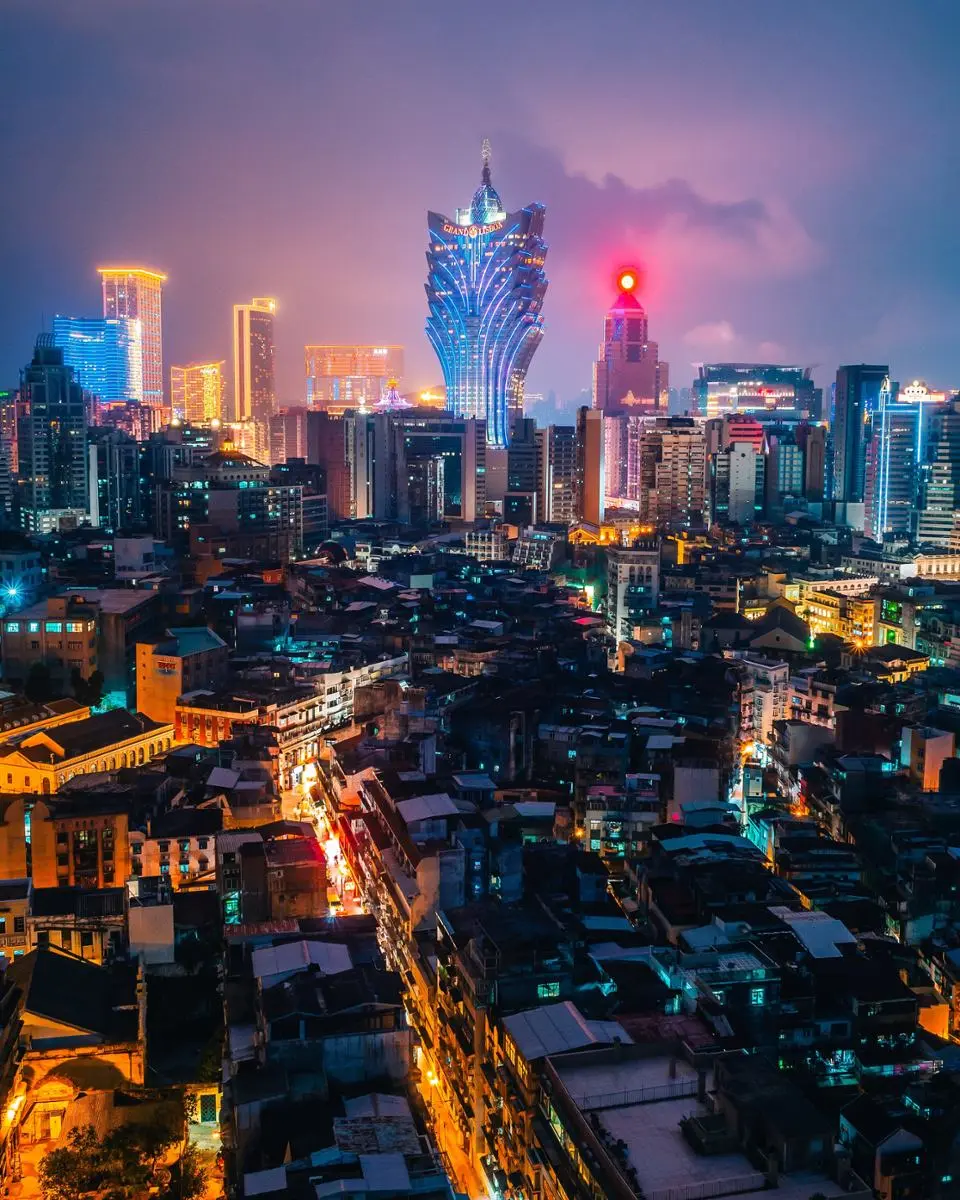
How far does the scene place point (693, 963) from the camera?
41.5 ft

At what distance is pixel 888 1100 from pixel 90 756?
43.8 feet

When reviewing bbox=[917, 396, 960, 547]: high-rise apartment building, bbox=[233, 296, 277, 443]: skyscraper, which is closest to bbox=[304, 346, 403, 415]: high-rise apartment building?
bbox=[233, 296, 277, 443]: skyscraper

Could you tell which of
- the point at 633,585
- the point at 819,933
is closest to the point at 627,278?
the point at 633,585

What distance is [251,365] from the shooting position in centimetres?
9212

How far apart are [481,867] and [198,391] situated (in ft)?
260

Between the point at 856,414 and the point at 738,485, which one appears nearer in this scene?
the point at 738,485

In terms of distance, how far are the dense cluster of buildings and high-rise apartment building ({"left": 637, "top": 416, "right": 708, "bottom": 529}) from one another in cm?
1194

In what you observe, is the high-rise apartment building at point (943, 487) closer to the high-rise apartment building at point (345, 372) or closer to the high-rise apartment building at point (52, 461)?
the high-rise apartment building at point (52, 461)

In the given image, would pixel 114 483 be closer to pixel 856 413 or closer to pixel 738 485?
pixel 738 485

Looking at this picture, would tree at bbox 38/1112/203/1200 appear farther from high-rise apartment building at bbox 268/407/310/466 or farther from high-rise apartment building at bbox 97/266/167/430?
high-rise apartment building at bbox 97/266/167/430

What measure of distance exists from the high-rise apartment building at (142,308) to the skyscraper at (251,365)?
212 inches

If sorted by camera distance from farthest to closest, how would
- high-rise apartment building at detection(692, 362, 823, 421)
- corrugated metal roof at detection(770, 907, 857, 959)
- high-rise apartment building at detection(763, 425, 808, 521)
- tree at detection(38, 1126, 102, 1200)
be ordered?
high-rise apartment building at detection(692, 362, 823, 421)
high-rise apartment building at detection(763, 425, 808, 521)
corrugated metal roof at detection(770, 907, 857, 959)
tree at detection(38, 1126, 102, 1200)

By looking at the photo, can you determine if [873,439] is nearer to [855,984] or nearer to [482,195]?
[482,195]

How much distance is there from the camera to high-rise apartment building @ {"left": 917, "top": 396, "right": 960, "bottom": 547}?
52.2 meters
